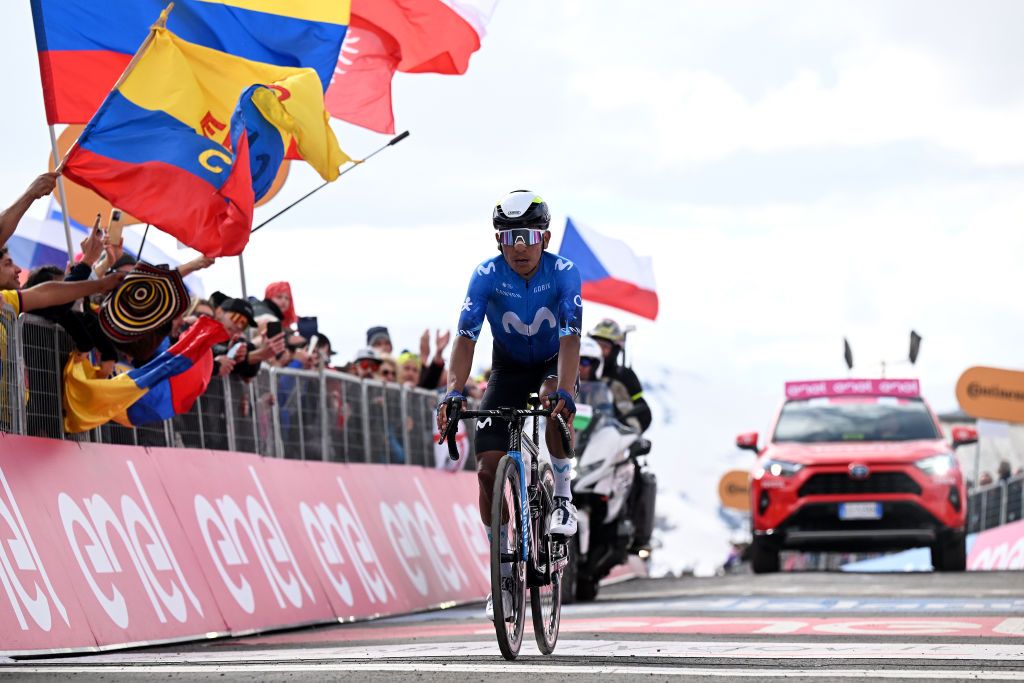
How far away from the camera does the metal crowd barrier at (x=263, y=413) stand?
10203mm

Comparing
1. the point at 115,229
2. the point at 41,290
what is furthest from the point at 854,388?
the point at 41,290

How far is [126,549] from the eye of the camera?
10.5 metres

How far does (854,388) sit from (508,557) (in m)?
13.4

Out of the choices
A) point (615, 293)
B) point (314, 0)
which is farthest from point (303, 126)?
point (615, 293)

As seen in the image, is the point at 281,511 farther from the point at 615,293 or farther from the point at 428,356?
the point at 615,293

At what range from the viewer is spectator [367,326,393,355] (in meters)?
18.0

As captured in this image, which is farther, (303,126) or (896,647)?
(303,126)

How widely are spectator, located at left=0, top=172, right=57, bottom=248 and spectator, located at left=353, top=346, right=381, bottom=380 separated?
762cm

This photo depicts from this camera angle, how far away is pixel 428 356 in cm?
1838

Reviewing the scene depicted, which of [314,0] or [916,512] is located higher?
[314,0]

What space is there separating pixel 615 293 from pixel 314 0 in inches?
410

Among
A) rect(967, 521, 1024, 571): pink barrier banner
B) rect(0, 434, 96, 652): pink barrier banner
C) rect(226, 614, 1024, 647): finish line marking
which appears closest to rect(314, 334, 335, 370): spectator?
rect(226, 614, 1024, 647): finish line marking

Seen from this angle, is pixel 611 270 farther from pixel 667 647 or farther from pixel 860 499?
pixel 667 647

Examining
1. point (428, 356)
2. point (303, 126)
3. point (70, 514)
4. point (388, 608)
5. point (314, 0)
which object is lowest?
point (388, 608)
